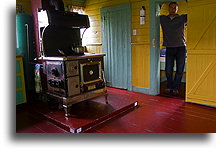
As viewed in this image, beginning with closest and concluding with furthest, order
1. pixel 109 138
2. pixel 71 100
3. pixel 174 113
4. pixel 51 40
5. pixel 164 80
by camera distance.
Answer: pixel 109 138
pixel 71 100
pixel 174 113
pixel 51 40
pixel 164 80

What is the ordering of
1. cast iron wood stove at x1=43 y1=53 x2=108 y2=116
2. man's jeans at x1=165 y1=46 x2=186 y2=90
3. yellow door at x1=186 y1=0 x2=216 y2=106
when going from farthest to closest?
man's jeans at x1=165 y1=46 x2=186 y2=90
yellow door at x1=186 y1=0 x2=216 y2=106
cast iron wood stove at x1=43 y1=53 x2=108 y2=116

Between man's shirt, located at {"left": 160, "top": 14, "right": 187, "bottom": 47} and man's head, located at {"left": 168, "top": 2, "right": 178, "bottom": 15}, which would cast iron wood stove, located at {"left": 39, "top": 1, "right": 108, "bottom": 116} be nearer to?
man's shirt, located at {"left": 160, "top": 14, "right": 187, "bottom": 47}

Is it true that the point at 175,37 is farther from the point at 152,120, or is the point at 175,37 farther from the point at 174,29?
the point at 152,120

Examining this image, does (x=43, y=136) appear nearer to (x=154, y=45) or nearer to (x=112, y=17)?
(x=154, y=45)

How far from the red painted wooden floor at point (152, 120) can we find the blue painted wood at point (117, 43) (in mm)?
1001

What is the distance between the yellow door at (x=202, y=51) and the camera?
3057mm

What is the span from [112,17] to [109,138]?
2.88 m

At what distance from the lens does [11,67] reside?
7.07 feet

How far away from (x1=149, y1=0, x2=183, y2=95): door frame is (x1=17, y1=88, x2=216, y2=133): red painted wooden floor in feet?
1.56

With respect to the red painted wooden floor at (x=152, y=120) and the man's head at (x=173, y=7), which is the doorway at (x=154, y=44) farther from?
the red painted wooden floor at (x=152, y=120)

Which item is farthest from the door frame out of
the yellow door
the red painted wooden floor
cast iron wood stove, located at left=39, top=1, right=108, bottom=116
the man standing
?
cast iron wood stove, located at left=39, top=1, right=108, bottom=116

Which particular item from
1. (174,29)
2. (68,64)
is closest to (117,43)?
(174,29)

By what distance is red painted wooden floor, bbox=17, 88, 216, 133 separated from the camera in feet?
8.22

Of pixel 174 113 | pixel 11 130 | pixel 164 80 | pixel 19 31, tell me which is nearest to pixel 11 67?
pixel 11 130
